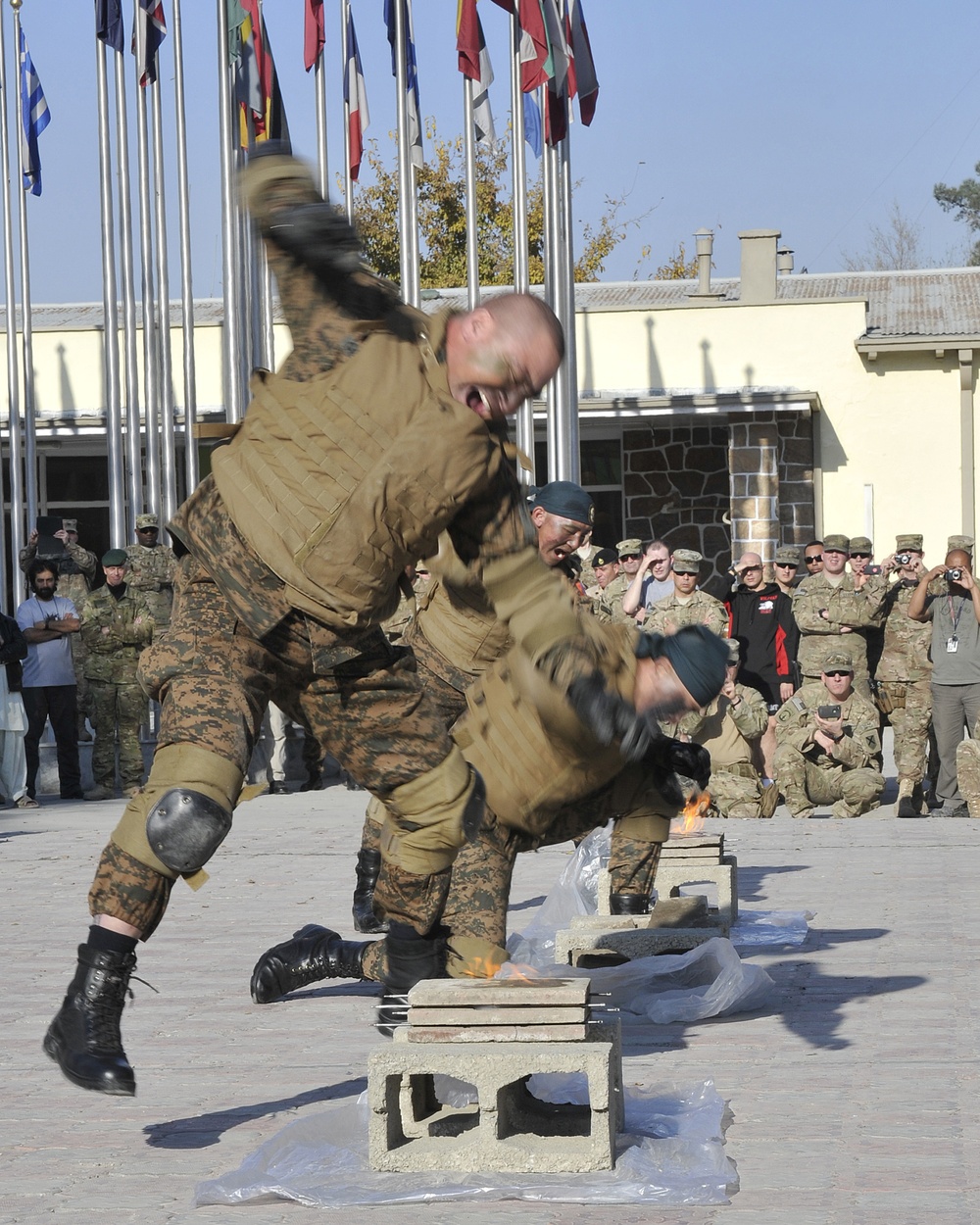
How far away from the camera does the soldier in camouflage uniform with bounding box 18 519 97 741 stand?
14.6m

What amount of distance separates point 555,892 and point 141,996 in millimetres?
2065

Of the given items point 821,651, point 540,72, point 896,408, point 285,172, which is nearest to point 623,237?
point 896,408

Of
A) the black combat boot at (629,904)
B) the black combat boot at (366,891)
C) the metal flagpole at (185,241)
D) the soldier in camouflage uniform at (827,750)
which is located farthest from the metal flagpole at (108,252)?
the black combat boot at (629,904)

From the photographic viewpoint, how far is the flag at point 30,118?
68.5ft

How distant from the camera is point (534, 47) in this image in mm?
17609

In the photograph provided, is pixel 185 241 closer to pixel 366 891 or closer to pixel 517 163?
pixel 517 163

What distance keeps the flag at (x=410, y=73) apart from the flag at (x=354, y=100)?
2.04ft

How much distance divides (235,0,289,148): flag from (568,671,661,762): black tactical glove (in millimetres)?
14260

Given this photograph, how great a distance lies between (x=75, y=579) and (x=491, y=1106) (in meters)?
12.8

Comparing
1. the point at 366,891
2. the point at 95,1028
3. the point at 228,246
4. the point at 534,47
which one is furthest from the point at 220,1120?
the point at 534,47

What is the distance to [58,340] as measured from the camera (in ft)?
76.1

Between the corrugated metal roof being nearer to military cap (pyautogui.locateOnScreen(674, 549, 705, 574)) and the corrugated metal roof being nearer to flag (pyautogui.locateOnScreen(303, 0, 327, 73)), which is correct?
flag (pyautogui.locateOnScreen(303, 0, 327, 73))

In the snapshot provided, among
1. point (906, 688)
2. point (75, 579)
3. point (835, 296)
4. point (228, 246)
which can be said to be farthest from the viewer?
point (835, 296)

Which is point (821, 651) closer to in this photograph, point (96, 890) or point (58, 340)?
point (96, 890)
